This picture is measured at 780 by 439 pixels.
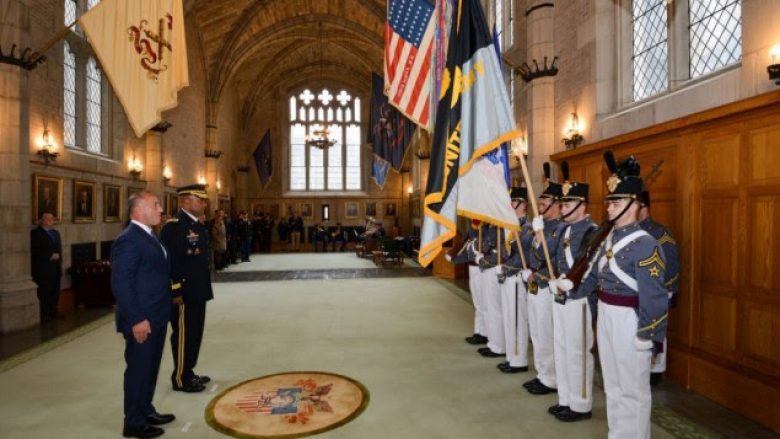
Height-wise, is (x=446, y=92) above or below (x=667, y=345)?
above

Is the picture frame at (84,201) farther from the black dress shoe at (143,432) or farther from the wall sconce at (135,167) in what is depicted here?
the black dress shoe at (143,432)

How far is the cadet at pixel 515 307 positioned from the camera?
500cm

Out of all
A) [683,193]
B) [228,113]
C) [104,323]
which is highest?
[228,113]

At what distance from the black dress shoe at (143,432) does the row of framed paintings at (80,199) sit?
603cm

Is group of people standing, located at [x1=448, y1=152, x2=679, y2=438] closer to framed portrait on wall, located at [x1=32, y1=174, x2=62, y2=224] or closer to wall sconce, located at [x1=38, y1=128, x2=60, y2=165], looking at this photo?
framed portrait on wall, located at [x1=32, y1=174, x2=62, y2=224]

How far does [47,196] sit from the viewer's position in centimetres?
816

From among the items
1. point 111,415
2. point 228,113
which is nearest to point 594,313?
point 111,415

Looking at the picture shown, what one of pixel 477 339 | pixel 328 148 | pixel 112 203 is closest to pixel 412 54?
pixel 477 339

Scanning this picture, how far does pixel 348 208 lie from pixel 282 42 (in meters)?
9.05

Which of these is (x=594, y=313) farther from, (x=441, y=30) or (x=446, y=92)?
(x=441, y=30)

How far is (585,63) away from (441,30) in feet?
9.09

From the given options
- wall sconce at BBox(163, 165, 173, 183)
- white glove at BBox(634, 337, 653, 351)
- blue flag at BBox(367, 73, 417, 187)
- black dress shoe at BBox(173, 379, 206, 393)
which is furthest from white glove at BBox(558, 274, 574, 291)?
wall sconce at BBox(163, 165, 173, 183)

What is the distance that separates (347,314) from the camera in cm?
801

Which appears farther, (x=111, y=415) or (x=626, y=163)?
(x=111, y=415)
